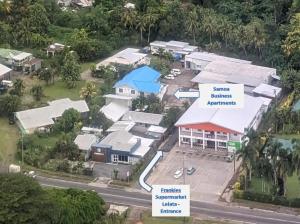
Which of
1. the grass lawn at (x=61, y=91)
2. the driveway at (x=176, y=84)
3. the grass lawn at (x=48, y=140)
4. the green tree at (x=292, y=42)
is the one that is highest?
the green tree at (x=292, y=42)

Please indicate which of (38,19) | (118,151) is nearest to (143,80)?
(118,151)

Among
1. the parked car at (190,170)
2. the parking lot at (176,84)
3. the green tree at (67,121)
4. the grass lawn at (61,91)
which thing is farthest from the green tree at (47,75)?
the parked car at (190,170)

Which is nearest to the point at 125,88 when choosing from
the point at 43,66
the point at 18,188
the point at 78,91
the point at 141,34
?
the point at 78,91

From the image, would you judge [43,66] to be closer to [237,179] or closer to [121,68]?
[121,68]

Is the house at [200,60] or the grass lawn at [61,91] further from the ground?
the house at [200,60]

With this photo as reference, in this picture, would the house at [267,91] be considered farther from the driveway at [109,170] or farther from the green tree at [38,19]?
the green tree at [38,19]

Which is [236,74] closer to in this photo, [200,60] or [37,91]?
[200,60]

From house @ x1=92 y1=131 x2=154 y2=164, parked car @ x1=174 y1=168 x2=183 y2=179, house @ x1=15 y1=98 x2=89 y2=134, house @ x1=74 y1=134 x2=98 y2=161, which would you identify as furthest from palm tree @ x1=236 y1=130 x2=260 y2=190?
house @ x1=15 y1=98 x2=89 y2=134
